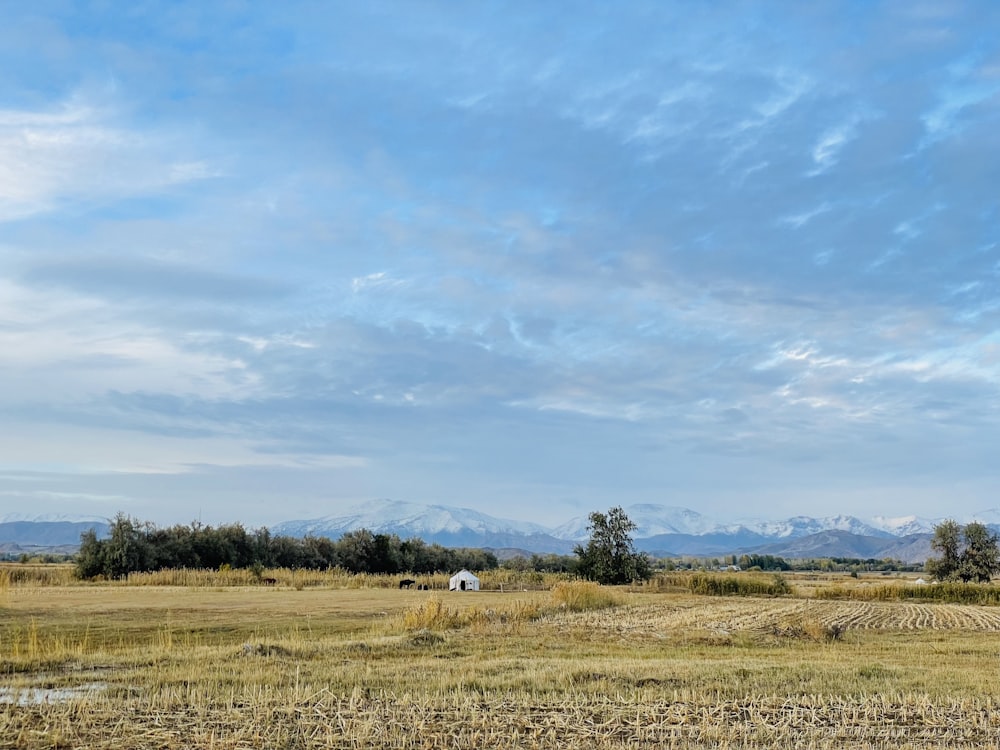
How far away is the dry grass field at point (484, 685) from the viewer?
11164mm

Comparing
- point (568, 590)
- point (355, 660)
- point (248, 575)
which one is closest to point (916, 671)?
point (355, 660)

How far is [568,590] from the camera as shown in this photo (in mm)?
41500

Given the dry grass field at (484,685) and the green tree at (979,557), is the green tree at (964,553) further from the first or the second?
the dry grass field at (484,685)

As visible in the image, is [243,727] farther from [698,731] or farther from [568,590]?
[568,590]

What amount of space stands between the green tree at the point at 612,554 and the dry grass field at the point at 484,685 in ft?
139

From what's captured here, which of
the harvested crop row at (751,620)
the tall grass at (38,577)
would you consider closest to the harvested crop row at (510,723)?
the harvested crop row at (751,620)

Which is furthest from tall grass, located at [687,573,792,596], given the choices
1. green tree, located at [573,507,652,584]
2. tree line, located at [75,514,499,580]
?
tree line, located at [75,514,499,580]

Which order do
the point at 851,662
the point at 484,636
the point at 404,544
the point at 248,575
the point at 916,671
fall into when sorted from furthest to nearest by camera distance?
the point at 404,544
the point at 248,575
the point at 484,636
the point at 851,662
the point at 916,671

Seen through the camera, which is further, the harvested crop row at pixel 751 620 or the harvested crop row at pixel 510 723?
the harvested crop row at pixel 751 620

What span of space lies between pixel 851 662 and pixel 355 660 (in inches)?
431

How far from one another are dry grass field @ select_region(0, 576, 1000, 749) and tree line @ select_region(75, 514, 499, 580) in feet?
116

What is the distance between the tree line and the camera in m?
62.6

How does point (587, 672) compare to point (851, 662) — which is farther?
point (851, 662)

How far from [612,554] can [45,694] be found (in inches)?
2438
